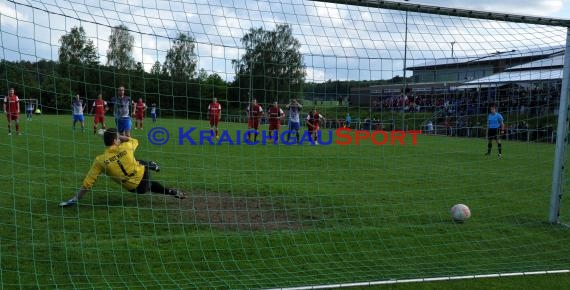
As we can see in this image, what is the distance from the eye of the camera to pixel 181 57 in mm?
5141

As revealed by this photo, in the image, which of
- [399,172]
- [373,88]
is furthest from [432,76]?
[399,172]

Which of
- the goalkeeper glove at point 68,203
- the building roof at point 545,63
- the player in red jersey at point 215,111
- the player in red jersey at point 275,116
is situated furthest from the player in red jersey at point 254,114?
the building roof at point 545,63

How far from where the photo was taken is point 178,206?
6988 mm

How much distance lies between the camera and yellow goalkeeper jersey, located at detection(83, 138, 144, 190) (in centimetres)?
653

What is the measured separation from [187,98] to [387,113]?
3312 mm

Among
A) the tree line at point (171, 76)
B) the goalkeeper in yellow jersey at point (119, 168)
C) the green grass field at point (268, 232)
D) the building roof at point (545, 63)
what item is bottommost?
the green grass field at point (268, 232)

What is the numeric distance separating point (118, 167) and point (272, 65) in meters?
2.42

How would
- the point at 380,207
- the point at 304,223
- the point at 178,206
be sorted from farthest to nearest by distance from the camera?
1. the point at 380,207
2. the point at 178,206
3. the point at 304,223

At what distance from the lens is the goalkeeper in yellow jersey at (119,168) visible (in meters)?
6.54

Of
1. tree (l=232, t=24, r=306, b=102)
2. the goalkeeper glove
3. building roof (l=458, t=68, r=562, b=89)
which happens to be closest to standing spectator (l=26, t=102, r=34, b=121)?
the goalkeeper glove

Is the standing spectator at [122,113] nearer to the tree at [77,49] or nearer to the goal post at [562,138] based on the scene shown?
the tree at [77,49]

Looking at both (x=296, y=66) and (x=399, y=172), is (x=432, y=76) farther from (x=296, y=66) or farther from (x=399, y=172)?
(x=399, y=172)

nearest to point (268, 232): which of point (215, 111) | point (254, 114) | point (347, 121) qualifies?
point (254, 114)

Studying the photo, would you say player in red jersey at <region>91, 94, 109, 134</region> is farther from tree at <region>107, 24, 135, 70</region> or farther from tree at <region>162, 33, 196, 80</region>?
tree at <region>162, 33, 196, 80</region>
